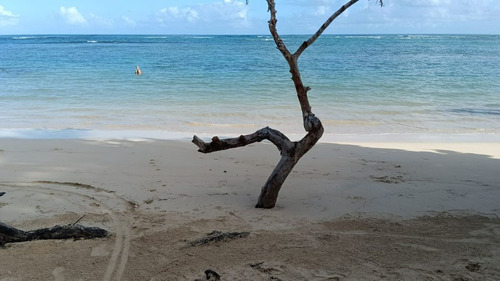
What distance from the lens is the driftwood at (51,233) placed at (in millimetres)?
3697

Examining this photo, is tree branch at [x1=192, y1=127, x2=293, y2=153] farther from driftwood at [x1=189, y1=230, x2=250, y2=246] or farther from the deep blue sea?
the deep blue sea

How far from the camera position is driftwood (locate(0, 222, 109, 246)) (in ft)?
12.1

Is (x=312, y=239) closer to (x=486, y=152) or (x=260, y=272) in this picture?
(x=260, y=272)

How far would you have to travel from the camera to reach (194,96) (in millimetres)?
15234

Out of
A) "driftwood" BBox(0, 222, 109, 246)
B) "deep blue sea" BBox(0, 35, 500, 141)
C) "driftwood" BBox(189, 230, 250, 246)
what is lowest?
"driftwood" BBox(0, 222, 109, 246)

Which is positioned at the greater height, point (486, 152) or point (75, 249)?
point (486, 152)

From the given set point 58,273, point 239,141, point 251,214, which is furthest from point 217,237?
point 58,273

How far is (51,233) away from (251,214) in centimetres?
182

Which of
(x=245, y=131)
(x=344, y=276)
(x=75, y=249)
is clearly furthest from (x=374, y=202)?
(x=245, y=131)

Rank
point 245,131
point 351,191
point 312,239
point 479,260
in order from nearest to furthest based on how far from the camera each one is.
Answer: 1. point 479,260
2. point 312,239
3. point 351,191
4. point 245,131

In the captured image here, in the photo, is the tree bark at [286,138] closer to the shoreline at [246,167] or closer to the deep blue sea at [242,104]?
the shoreline at [246,167]

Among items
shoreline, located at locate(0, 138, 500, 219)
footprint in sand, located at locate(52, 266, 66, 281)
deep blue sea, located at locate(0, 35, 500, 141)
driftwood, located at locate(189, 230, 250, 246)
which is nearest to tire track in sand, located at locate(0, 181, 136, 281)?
shoreline, located at locate(0, 138, 500, 219)

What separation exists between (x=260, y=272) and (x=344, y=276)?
0.61m

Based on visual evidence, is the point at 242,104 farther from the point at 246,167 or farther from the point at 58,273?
the point at 58,273
